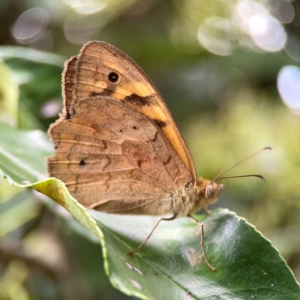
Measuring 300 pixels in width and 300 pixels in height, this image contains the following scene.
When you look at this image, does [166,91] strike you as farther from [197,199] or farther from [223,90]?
[197,199]

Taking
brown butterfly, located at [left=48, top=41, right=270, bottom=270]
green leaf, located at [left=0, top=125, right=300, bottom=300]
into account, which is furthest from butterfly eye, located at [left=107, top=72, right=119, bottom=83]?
green leaf, located at [left=0, top=125, right=300, bottom=300]

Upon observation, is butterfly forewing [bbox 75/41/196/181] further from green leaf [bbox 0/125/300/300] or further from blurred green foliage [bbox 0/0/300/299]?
blurred green foliage [bbox 0/0/300/299]

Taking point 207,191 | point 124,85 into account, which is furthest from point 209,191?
point 124,85

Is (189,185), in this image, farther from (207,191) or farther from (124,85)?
(124,85)

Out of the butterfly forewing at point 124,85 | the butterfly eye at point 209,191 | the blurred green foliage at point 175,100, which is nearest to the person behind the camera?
the butterfly forewing at point 124,85

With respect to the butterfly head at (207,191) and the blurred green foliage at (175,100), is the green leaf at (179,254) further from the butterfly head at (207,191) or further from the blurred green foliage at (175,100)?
the blurred green foliage at (175,100)

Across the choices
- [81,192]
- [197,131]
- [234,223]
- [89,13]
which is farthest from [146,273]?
[89,13]

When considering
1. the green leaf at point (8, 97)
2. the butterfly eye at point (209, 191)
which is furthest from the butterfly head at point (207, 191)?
the green leaf at point (8, 97)
